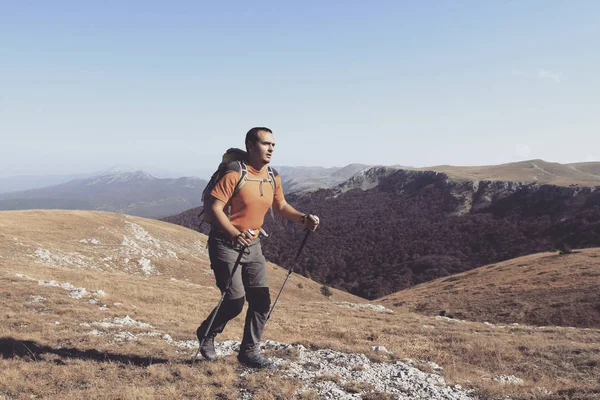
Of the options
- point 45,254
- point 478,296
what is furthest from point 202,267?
point 478,296

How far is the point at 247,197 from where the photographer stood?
6.04 metres

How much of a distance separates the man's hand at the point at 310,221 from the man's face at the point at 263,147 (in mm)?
1338

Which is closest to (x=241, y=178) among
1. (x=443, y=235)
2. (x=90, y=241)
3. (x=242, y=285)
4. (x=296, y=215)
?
(x=296, y=215)

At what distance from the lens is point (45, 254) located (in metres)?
35.3

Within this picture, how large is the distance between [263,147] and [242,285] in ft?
7.87

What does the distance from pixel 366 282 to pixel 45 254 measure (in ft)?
331

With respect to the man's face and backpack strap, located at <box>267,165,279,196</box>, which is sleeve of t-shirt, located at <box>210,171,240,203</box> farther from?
backpack strap, located at <box>267,165,279,196</box>

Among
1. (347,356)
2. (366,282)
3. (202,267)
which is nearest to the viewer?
(347,356)

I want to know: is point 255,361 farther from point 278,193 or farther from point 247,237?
point 278,193

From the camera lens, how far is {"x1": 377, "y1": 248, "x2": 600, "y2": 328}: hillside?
102ft

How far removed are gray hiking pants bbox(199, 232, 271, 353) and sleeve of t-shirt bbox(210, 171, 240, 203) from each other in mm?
718

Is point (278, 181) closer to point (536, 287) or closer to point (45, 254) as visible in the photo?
point (45, 254)

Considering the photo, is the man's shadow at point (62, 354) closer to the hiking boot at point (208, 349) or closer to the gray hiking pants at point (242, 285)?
the hiking boot at point (208, 349)

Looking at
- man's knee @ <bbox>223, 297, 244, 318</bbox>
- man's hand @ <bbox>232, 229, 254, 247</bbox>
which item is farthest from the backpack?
man's knee @ <bbox>223, 297, 244, 318</bbox>
